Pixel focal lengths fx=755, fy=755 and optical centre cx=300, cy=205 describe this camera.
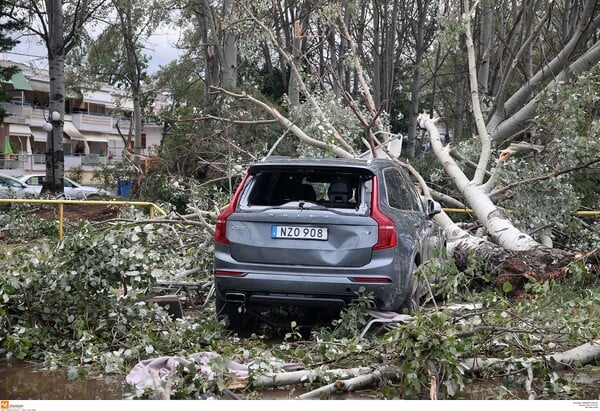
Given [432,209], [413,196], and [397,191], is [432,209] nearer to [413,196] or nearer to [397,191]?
[413,196]

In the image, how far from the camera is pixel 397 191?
768 cm

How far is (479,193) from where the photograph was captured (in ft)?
36.9

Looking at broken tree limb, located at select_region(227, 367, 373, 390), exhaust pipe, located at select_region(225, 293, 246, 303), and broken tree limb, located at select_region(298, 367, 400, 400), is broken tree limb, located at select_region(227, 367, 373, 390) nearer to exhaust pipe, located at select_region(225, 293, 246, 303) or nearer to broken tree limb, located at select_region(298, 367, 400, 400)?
broken tree limb, located at select_region(298, 367, 400, 400)

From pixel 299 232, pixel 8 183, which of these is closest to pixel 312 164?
pixel 299 232

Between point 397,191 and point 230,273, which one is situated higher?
point 397,191

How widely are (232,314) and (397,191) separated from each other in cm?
208

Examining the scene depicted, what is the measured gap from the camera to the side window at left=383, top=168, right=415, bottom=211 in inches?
288

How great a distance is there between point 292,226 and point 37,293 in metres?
2.37

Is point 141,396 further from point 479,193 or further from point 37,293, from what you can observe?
point 479,193

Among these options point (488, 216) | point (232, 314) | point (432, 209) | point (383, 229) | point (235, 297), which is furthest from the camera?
point (488, 216)

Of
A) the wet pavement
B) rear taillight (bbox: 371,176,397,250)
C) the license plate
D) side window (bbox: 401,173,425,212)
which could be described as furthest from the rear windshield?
the wet pavement

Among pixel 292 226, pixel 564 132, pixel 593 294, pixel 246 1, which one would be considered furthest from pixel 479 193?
pixel 246 1

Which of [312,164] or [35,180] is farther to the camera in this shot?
[35,180]

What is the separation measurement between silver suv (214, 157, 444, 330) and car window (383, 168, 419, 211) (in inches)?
3.0
